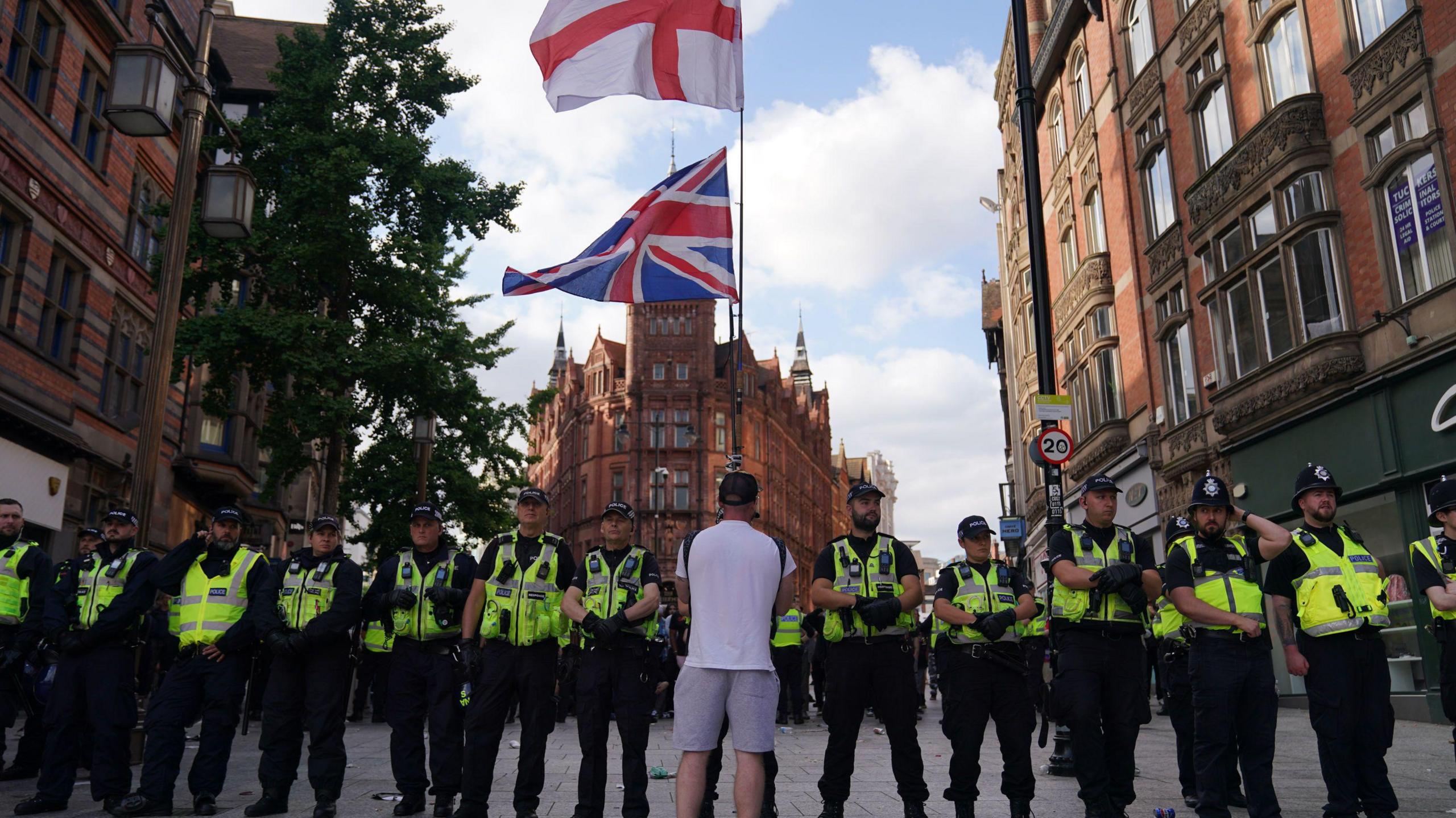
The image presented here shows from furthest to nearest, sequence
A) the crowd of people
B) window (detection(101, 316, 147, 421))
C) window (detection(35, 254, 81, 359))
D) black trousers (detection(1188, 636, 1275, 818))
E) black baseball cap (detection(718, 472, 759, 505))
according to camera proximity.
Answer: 1. window (detection(101, 316, 147, 421))
2. window (detection(35, 254, 81, 359))
3. the crowd of people
4. black trousers (detection(1188, 636, 1275, 818))
5. black baseball cap (detection(718, 472, 759, 505))

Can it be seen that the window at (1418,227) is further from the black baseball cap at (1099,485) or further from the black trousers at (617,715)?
the black trousers at (617,715)

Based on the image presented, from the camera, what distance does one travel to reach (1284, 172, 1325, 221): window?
54.8ft

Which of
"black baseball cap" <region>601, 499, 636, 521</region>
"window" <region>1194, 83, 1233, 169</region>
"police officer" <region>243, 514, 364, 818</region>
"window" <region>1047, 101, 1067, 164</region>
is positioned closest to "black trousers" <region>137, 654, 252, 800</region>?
"police officer" <region>243, 514, 364, 818</region>

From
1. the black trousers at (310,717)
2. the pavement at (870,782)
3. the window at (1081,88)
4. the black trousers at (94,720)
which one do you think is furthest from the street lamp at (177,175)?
the window at (1081,88)

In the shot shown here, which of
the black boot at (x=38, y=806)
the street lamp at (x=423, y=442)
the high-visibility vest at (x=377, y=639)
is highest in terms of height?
the street lamp at (x=423, y=442)

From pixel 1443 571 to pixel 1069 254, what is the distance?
24.7m

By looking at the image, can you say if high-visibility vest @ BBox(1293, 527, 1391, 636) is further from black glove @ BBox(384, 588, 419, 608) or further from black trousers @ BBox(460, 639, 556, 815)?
black glove @ BBox(384, 588, 419, 608)

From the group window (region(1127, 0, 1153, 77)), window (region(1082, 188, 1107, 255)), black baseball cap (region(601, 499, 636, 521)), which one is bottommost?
black baseball cap (region(601, 499, 636, 521))

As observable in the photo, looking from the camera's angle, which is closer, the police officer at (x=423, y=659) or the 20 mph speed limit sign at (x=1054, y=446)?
the police officer at (x=423, y=659)

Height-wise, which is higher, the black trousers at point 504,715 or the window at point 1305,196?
the window at point 1305,196

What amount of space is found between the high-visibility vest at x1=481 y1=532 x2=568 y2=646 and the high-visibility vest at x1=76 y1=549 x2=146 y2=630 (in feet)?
9.26

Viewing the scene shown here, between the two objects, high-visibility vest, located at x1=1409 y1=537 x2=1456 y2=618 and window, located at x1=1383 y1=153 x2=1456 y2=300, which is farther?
window, located at x1=1383 y1=153 x2=1456 y2=300

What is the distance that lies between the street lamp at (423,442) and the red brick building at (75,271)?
407 centimetres

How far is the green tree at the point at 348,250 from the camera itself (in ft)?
66.8
